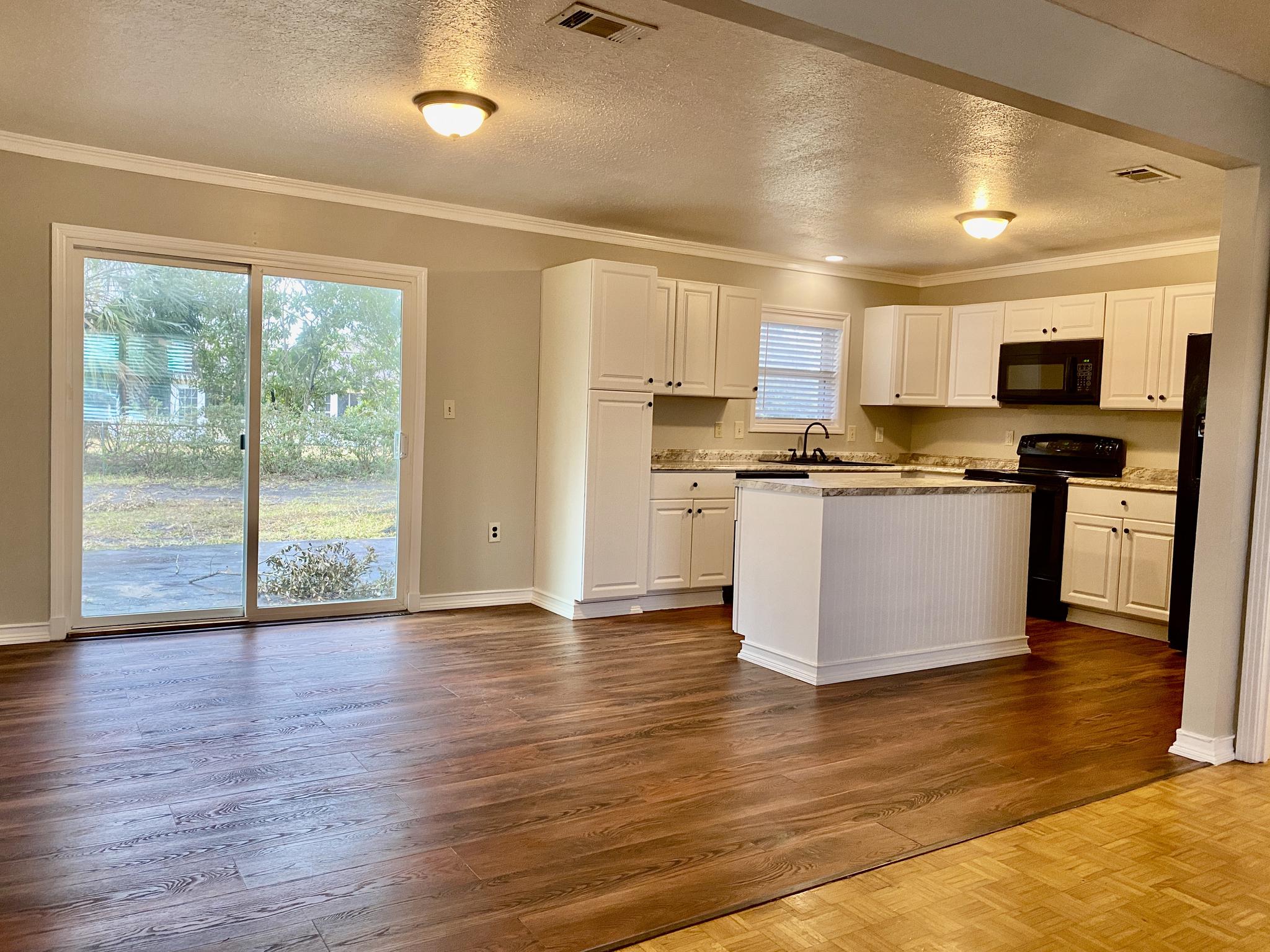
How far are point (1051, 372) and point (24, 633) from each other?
599 centimetres

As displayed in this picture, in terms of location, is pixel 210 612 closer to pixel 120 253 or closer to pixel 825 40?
pixel 120 253

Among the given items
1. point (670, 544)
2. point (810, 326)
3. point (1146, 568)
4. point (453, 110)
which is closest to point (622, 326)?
point (670, 544)

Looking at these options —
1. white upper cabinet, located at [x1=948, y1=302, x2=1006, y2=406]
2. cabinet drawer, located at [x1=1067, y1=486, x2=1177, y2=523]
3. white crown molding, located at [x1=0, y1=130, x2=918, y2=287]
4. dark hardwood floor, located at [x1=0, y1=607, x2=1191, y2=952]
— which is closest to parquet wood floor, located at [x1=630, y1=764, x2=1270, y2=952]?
dark hardwood floor, located at [x1=0, y1=607, x2=1191, y2=952]

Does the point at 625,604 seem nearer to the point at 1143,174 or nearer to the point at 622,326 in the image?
the point at 622,326

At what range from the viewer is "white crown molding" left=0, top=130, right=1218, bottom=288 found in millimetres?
4375

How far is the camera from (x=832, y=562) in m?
4.16

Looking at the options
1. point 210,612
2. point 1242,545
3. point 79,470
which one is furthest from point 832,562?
point 79,470

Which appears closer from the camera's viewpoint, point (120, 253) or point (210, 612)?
point (120, 253)

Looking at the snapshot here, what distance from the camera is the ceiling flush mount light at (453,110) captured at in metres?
3.48

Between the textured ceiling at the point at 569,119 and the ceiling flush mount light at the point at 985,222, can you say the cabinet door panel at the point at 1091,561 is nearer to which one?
the textured ceiling at the point at 569,119

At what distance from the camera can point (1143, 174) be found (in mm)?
4137

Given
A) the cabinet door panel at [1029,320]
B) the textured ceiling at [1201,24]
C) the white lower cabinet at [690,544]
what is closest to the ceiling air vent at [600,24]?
the textured ceiling at [1201,24]

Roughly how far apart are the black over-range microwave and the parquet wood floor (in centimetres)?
350

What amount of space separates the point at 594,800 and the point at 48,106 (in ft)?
11.3
